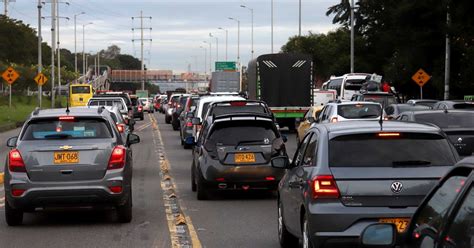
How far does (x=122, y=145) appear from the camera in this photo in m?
12.0

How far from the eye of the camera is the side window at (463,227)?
4039 mm

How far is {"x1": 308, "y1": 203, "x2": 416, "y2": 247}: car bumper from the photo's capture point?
7.78 m

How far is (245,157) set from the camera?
14.8m

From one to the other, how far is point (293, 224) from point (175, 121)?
1387 inches

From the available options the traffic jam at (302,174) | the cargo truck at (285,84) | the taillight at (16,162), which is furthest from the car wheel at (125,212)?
the cargo truck at (285,84)

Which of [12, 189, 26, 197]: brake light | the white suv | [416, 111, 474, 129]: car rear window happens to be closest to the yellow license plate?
[12, 189, 26, 197]: brake light

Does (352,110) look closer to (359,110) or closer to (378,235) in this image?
(359,110)

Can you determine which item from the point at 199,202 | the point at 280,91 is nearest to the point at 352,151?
the point at 199,202

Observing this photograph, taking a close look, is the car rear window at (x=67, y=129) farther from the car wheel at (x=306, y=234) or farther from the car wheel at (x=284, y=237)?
the car wheel at (x=306, y=234)

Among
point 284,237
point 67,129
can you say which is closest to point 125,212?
point 67,129

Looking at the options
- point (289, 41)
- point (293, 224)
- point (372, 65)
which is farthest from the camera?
point (289, 41)

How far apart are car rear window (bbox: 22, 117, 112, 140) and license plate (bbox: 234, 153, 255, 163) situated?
3326mm

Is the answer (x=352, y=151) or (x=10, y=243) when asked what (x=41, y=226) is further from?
(x=352, y=151)

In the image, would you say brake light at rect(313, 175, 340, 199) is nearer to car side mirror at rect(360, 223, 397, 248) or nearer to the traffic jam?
the traffic jam
